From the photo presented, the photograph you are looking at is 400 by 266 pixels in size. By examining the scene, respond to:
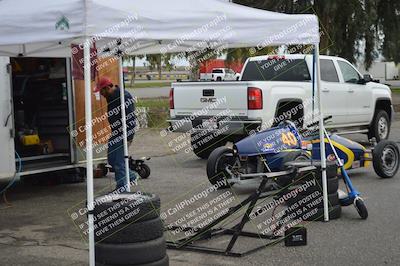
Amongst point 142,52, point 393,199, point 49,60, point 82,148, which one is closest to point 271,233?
point 393,199

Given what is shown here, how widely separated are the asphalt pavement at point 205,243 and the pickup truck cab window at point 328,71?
11.2 feet

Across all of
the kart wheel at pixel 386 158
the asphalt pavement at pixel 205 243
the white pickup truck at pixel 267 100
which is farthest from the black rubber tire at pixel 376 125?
the kart wheel at pixel 386 158

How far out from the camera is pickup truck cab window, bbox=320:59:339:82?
47.4ft

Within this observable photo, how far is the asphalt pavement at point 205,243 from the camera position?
6.19 metres

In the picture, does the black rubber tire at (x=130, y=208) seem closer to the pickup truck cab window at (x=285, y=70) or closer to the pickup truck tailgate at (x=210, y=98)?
the pickup truck tailgate at (x=210, y=98)

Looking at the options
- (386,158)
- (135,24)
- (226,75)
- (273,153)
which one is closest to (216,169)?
(273,153)

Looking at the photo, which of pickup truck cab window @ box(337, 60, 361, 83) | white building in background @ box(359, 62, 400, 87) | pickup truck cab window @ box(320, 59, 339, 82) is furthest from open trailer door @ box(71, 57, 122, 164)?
white building in background @ box(359, 62, 400, 87)

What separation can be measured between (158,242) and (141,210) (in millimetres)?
318

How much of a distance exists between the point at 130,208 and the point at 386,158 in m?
6.56

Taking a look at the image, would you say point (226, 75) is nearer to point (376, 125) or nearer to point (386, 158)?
point (376, 125)

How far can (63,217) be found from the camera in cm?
833

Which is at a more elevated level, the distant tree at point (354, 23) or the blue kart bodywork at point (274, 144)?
the distant tree at point (354, 23)

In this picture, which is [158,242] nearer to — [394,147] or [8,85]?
[8,85]

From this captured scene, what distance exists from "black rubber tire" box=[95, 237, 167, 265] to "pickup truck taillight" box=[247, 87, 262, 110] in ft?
22.6
